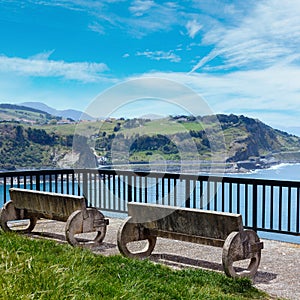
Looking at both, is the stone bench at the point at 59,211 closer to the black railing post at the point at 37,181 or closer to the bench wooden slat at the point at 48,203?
the bench wooden slat at the point at 48,203

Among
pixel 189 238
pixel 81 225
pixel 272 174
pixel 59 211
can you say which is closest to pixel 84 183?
pixel 59 211

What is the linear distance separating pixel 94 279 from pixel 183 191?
219 inches

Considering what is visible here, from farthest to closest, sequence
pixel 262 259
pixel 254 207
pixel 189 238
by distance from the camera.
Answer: pixel 254 207, pixel 262 259, pixel 189 238

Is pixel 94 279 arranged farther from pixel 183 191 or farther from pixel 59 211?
pixel 183 191

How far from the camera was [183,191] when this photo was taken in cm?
966

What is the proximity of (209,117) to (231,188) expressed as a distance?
5.49ft

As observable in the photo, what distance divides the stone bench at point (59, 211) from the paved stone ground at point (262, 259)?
1.30 feet

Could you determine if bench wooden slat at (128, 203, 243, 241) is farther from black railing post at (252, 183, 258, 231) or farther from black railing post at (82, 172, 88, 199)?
black railing post at (82, 172, 88, 199)

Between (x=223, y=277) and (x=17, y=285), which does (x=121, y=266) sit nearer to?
(x=223, y=277)

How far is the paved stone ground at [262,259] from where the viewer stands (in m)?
5.76

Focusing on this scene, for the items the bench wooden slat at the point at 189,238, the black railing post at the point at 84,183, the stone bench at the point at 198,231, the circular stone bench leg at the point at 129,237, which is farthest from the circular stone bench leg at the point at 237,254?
the black railing post at the point at 84,183

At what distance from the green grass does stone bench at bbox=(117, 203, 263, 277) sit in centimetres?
39

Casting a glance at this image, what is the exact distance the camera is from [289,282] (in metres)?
5.90

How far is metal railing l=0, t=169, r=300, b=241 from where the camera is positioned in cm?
843
